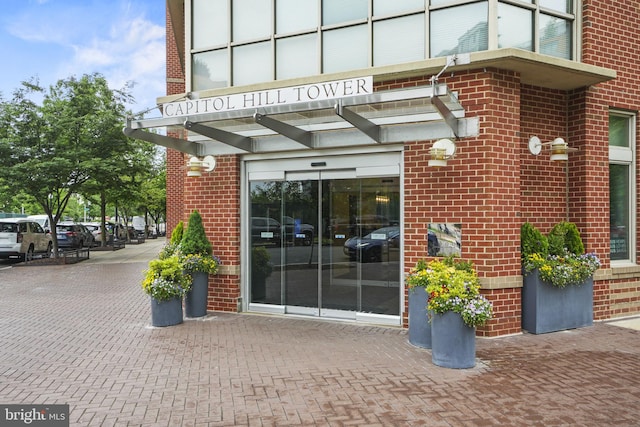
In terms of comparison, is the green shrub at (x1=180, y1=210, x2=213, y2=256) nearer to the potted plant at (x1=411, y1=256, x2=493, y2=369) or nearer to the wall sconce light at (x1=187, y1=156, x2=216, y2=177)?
the wall sconce light at (x1=187, y1=156, x2=216, y2=177)

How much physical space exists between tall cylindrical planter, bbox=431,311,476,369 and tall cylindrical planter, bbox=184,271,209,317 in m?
4.49

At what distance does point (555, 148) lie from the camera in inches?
305

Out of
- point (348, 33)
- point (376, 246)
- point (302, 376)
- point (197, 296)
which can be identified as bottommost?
point (302, 376)

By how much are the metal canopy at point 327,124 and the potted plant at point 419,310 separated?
211 cm

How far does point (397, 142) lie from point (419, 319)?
8.95 ft

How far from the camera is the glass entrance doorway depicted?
8164mm

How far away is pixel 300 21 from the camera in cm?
870

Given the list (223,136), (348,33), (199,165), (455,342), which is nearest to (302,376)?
(455,342)

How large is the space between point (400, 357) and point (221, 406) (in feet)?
8.11

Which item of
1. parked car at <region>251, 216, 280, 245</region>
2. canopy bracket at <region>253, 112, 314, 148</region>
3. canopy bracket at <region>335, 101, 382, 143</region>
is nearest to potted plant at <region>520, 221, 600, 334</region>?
canopy bracket at <region>335, 101, 382, 143</region>

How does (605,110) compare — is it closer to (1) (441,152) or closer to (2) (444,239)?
(1) (441,152)

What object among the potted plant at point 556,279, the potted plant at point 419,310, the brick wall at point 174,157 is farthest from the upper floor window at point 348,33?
the brick wall at point 174,157

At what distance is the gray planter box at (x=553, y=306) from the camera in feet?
24.3

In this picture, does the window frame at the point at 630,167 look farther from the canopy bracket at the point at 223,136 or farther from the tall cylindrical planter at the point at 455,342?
the canopy bracket at the point at 223,136
